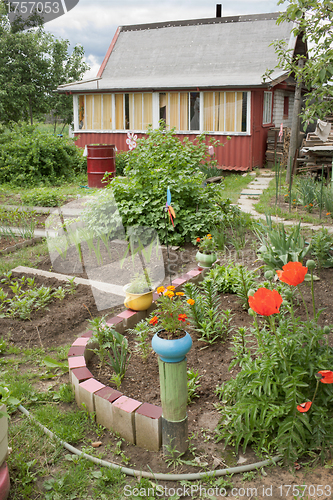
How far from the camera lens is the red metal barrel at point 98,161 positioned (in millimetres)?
9047

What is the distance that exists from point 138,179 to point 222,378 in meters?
3.23

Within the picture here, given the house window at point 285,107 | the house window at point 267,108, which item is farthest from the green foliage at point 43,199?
the house window at point 285,107

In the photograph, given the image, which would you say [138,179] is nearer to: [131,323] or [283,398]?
[131,323]

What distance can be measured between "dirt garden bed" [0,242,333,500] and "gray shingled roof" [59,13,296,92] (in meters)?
9.26

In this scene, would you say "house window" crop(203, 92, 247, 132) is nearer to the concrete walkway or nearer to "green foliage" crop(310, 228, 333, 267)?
the concrete walkway

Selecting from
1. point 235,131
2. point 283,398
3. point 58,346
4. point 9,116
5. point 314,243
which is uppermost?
point 9,116

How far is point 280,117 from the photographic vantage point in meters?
14.1

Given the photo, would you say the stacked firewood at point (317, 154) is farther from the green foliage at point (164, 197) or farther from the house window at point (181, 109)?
the green foliage at point (164, 197)

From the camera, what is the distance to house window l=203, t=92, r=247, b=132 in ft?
38.0

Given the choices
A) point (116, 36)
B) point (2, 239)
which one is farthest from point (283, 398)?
point (116, 36)

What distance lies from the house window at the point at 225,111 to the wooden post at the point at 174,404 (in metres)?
10.7

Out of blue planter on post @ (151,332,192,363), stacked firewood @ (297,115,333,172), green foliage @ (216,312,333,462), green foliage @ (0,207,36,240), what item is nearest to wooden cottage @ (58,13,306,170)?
stacked firewood @ (297,115,333,172)

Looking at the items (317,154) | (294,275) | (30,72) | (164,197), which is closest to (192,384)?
(294,275)

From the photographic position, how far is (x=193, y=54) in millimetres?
13898
